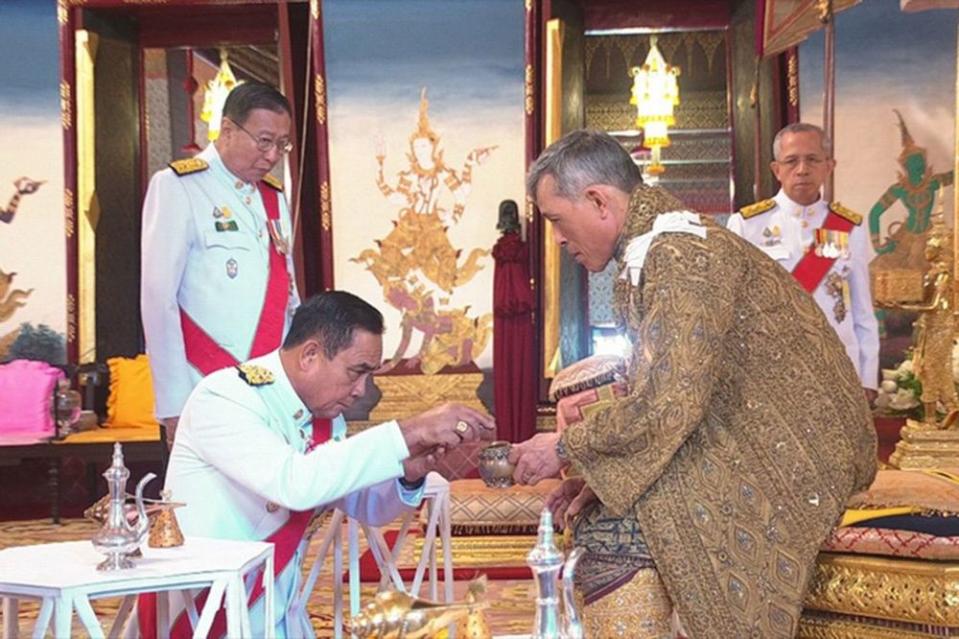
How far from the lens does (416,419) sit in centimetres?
294

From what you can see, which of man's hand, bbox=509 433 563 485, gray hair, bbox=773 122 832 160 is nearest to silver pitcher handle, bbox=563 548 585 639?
man's hand, bbox=509 433 563 485

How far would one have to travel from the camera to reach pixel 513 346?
298 inches

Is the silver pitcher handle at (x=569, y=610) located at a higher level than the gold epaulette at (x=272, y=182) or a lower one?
lower

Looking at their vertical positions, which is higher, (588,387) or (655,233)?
(655,233)

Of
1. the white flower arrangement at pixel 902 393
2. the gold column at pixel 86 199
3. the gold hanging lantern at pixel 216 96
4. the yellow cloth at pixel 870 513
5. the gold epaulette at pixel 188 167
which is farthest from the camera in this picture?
the gold hanging lantern at pixel 216 96

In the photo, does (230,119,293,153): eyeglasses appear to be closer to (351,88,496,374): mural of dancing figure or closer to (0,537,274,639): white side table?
(0,537,274,639): white side table

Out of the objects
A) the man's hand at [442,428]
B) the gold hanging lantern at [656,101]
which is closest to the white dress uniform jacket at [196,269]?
the man's hand at [442,428]

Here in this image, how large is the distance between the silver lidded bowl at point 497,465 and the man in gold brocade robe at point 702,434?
3 centimetres

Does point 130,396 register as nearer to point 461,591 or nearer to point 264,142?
point 461,591

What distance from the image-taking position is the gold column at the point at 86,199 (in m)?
7.77

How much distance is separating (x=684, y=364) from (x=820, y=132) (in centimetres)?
289

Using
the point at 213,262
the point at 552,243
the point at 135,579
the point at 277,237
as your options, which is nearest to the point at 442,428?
the point at 135,579

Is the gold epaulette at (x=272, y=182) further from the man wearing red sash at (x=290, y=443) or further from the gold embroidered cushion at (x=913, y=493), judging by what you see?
the gold embroidered cushion at (x=913, y=493)

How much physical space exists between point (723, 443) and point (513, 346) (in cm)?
473
